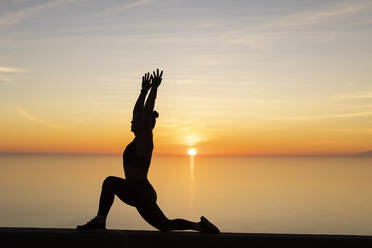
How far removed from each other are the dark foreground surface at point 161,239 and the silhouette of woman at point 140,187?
23 centimetres

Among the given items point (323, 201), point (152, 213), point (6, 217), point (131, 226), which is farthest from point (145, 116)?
point (323, 201)

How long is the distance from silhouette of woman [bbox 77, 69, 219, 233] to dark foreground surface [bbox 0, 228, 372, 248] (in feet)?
0.76

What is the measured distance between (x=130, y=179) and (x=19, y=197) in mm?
54145

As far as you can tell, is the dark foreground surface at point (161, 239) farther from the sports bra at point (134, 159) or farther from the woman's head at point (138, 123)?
the woman's head at point (138, 123)

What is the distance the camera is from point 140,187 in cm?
582

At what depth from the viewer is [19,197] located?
55.4 m

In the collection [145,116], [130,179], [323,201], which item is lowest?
[130,179]

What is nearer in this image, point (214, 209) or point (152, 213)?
point (152, 213)

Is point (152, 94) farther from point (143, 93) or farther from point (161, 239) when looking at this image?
point (161, 239)

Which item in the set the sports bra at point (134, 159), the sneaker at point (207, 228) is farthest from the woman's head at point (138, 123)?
the sneaker at point (207, 228)

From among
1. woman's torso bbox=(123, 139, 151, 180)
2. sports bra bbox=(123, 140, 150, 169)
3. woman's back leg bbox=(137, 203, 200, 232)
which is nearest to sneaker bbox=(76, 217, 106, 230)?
woman's back leg bbox=(137, 203, 200, 232)

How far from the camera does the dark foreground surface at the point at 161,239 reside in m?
5.33

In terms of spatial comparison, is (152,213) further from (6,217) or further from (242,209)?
(242,209)

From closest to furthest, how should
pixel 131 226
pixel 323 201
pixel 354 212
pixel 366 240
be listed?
pixel 366 240 → pixel 131 226 → pixel 354 212 → pixel 323 201
